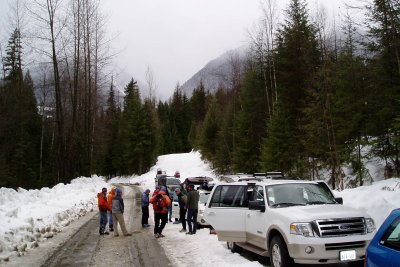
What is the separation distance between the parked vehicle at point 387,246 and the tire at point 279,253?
2.92 m

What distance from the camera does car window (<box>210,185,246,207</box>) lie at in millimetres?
10070

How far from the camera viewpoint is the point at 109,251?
11.2 meters

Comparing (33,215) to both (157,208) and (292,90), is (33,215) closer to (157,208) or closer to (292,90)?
(157,208)

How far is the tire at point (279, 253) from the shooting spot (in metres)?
7.36

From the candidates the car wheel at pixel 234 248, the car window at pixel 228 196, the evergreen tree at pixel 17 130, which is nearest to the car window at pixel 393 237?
the car window at pixel 228 196

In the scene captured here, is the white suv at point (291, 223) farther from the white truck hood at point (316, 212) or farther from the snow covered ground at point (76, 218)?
the snow covered ground at point (76, 218)

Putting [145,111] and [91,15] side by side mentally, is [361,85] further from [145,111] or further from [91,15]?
[145,111]

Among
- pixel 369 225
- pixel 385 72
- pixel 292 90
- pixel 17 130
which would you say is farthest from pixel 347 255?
pixel 17 130

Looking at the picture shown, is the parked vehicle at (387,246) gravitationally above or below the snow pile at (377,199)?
above

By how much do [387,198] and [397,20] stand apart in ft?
33.4

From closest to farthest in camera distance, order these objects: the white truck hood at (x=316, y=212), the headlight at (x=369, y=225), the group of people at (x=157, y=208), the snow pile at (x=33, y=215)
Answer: the white truck hood at (x=316, y=212)
the headlight at (x=369, y=225)
the snow pile at (x=33, y=215)
the group of people at (x=157, y=208)

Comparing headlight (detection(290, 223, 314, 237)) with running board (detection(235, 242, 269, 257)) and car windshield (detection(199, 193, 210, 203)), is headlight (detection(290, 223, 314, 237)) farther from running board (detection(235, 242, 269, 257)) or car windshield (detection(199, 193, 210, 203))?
car windshield (detection(199, 193, 210, 203))

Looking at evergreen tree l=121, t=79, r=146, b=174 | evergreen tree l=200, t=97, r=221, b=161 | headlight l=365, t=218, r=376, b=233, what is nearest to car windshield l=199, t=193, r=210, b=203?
headlight l=365, t=218, r=376, b=233

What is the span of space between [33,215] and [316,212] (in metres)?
11.7
